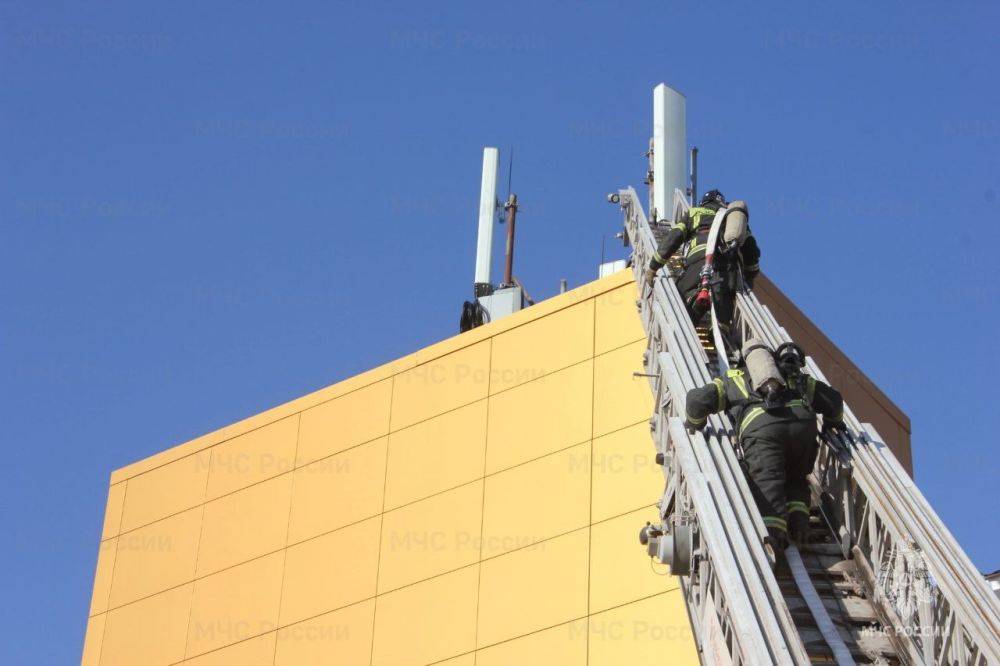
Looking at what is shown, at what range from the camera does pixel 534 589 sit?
14.2 metres

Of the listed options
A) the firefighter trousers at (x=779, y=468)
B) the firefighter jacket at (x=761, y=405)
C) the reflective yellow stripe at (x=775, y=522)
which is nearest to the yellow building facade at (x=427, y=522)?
the firefighter trousers at (x=779, y=468)

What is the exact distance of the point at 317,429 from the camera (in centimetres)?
1766

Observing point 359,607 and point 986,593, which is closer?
point 986,593

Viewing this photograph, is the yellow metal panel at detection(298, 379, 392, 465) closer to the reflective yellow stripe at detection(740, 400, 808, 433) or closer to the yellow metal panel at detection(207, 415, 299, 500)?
the yellow metal panel at detection(207, 415, 299, 500)

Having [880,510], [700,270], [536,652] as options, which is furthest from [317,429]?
[880,510]

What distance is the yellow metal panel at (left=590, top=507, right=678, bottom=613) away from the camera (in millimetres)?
13258

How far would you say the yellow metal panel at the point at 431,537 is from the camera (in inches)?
599

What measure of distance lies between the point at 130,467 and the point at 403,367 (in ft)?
15.4

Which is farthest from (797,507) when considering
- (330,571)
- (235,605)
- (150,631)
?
(150,631)

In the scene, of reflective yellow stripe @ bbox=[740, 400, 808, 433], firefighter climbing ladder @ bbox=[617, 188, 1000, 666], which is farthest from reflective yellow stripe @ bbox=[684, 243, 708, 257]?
reflective yellow stripe @ bbox=[740, 400, 808, 433]

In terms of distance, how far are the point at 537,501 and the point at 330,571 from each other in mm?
2895

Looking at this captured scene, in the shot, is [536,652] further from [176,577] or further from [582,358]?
[176,577]

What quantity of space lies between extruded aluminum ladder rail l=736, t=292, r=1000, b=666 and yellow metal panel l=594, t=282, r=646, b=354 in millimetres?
5497

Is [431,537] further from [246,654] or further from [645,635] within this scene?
[645,635]
